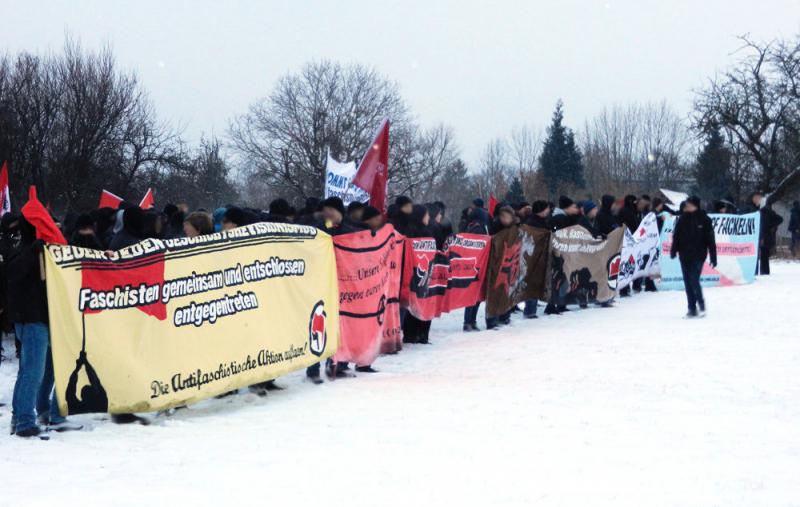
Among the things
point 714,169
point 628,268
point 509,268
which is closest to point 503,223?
point 509,268

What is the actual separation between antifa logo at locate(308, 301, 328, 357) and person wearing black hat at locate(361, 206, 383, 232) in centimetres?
171

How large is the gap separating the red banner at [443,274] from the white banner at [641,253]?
4.45 m

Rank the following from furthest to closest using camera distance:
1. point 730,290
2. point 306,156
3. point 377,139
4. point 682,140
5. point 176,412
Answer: point 682,140, point 306,156, point 730,290, point 377,139, point 176,412

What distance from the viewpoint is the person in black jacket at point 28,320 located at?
7.05 metres

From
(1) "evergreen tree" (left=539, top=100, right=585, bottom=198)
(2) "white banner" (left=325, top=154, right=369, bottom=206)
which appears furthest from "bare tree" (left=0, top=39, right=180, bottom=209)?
(1) "evergreen tree" (left=539, top=100, right=585, bottom=198)

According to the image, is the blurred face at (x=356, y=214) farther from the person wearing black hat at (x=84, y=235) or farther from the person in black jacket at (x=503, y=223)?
the person in black jacket at (x=503, y=223)

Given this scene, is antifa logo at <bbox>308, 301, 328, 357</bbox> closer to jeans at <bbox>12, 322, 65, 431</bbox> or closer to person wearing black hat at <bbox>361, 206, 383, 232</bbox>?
person wearing black hat at <bbox>361, 206, 383, 232</bbox>

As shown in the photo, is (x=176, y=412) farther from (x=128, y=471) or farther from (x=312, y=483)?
(x=312, y=483)

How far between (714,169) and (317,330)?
4146cm

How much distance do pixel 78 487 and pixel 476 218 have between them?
1173cm

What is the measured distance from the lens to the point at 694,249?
47.2 feet

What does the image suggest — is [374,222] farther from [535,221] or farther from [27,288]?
[535,221]

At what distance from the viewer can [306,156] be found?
56.4m

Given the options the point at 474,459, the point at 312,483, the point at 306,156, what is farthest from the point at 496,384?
the point at 306,156
